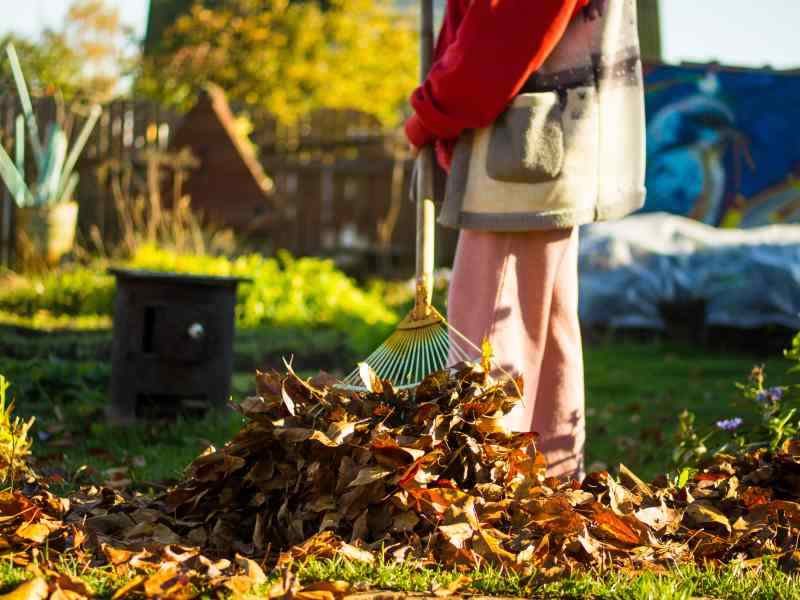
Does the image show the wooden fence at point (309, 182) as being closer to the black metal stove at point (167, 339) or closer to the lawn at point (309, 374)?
the lawn at point (309, 374)

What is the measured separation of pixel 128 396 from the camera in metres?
5.30

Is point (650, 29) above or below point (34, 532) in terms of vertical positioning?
above

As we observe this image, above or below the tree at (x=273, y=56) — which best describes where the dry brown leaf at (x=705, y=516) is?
below

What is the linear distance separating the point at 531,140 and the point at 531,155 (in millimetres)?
43

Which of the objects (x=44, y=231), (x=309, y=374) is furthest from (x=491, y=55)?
(x=44, y=231)

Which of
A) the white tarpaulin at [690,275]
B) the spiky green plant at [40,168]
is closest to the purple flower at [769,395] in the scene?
the white tarpaulin at [690,275]

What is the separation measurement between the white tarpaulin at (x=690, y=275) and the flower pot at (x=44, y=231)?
5.08 metres

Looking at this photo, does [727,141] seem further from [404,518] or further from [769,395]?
[404,518]

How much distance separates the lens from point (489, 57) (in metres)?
3.08

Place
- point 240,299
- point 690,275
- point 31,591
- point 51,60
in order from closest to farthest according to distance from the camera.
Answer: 1. point 31,591
2. point 240,299
3. point 690,275
4. point 51,60

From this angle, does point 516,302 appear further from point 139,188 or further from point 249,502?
point 139,188

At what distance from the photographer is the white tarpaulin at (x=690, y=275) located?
8.94 meters

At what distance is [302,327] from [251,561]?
6277mm

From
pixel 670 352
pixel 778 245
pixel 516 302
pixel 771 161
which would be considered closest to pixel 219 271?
pixel 670 352
